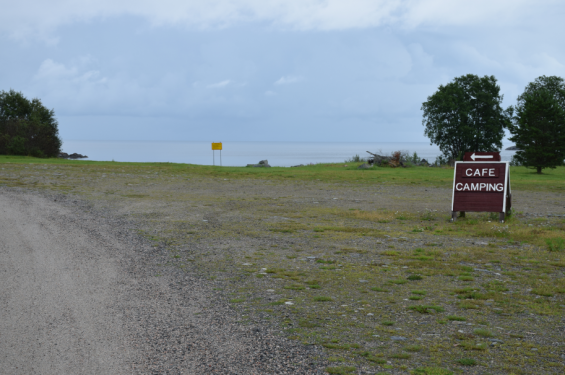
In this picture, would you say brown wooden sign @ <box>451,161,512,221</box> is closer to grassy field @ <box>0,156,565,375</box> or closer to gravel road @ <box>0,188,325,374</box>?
grassy field @ <box>0,156,565,375</box>

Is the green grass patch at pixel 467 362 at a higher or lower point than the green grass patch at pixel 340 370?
higher

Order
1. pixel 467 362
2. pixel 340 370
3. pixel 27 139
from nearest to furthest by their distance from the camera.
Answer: pixel 340 370, pixel 467 362, pixel 27 139

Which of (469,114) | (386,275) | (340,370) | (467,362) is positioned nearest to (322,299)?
(386,275)

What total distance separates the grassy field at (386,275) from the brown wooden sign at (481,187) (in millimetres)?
448

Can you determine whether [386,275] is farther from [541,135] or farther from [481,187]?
[541,135]

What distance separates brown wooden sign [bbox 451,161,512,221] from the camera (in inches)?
492

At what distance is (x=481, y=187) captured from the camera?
1275cm

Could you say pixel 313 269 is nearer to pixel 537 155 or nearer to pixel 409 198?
pixel 409 198

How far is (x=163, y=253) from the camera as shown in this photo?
334 inches

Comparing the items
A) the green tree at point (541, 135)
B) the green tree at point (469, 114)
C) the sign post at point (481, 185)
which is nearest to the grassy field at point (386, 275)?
the sign post at point (481, 185)

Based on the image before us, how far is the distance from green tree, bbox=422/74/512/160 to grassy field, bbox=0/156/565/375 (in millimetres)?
47233

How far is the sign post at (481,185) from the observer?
12508 millimetres

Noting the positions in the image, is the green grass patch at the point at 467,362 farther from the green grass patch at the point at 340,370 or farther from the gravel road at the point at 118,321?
the gravel road at the point at 118,321

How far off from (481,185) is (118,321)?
10.6 metres
